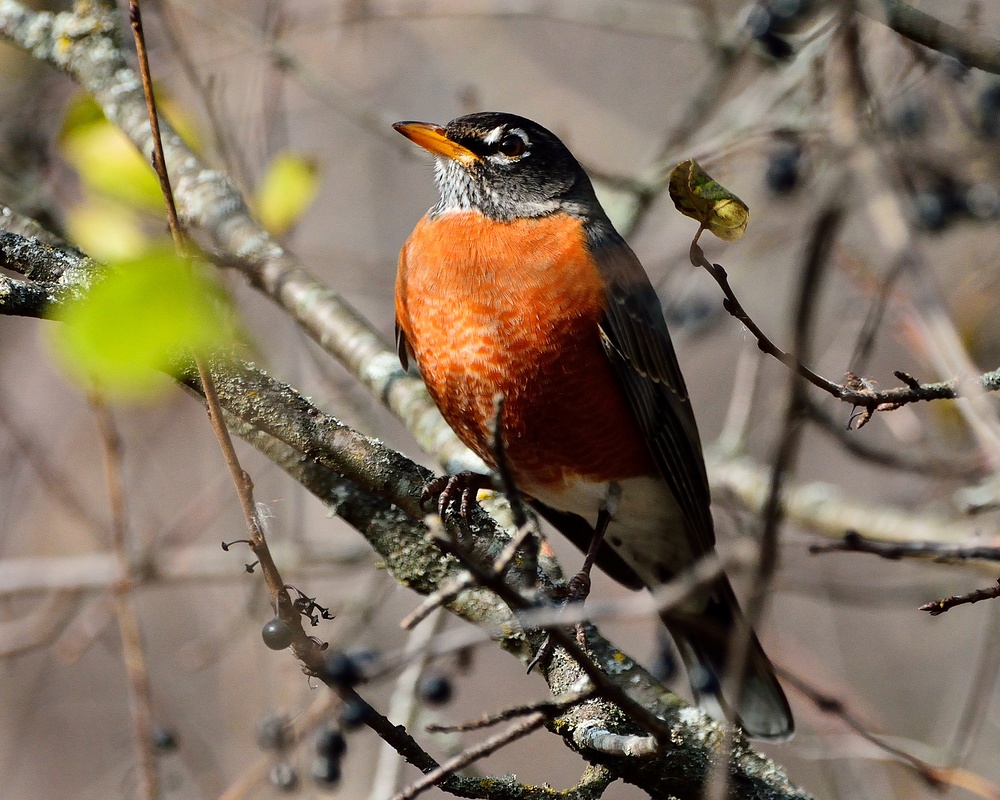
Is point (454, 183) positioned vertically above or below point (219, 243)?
above

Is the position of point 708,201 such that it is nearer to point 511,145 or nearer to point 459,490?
point 459,490

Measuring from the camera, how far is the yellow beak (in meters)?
4.00

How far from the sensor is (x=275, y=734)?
3213 millimetres

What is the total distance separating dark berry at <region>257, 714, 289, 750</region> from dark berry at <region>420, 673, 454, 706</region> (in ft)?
1.67

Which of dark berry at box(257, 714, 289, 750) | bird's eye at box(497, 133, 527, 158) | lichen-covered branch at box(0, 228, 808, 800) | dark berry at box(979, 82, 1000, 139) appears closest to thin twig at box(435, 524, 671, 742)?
lichen-covered branch at box(0, 228, 808, 800)

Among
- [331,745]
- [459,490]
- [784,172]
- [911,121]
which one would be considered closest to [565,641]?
[459,490]

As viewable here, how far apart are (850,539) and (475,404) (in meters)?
1.91

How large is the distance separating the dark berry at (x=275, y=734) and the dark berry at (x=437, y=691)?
510 mm

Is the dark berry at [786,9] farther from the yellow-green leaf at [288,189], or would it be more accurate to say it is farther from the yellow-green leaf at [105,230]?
the yellow-green leaf at [105,230]

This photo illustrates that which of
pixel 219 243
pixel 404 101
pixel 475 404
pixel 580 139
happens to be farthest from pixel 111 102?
pixel 404 101

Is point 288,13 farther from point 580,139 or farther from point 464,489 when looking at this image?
point 464,489

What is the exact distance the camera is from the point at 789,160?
4707 millimetres

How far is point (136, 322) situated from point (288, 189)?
280cm

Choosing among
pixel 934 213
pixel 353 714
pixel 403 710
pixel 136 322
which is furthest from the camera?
pixel 934 213
